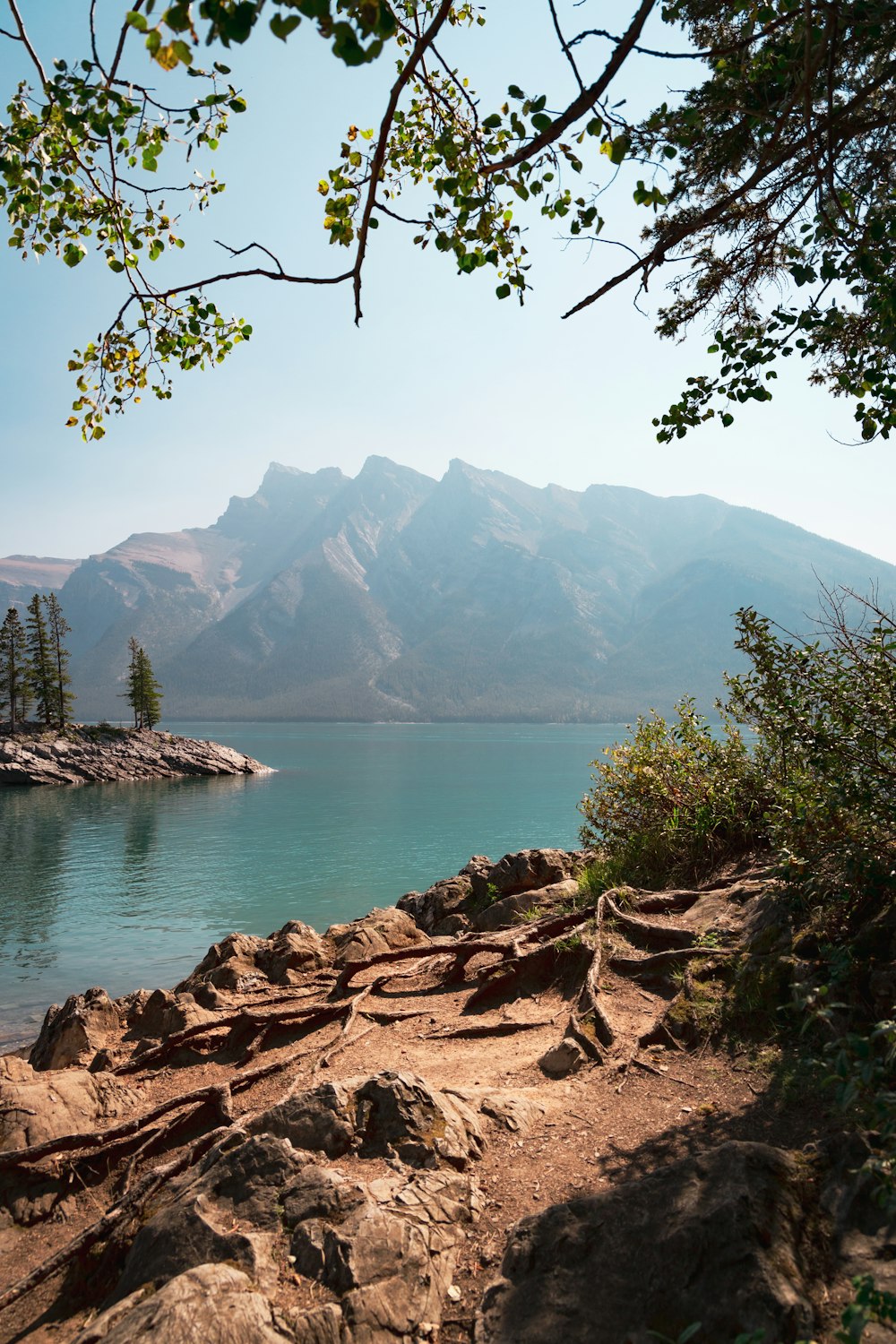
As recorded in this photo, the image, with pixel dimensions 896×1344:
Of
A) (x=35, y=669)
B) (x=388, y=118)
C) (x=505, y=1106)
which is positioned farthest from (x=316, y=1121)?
(x=35, y=669)

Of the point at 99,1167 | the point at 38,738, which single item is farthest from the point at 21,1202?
the point at 38,738

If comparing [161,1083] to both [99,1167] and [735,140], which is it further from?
[735,140]

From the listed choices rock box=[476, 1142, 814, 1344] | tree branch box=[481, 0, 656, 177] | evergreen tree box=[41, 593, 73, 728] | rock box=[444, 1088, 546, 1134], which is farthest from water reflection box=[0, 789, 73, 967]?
evergreen tree box=[41, 593, 73, 728]

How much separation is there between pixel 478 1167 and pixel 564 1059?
75.5 inches

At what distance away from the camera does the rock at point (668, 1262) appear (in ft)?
9.93

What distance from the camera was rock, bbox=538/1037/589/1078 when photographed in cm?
652

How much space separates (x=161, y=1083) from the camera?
29.5ft

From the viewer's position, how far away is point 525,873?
1558 centimetres

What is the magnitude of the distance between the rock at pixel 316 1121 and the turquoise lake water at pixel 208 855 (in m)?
12.9

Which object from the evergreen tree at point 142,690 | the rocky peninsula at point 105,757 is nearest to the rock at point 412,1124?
the rocky peninsula at point 105,757

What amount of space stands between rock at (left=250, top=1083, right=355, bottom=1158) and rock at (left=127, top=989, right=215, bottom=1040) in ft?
18.2

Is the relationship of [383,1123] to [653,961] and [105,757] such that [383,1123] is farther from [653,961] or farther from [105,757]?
[105,757]

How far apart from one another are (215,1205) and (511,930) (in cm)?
675

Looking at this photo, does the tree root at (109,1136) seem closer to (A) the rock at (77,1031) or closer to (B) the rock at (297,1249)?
(B) the rock at (297,1249)
